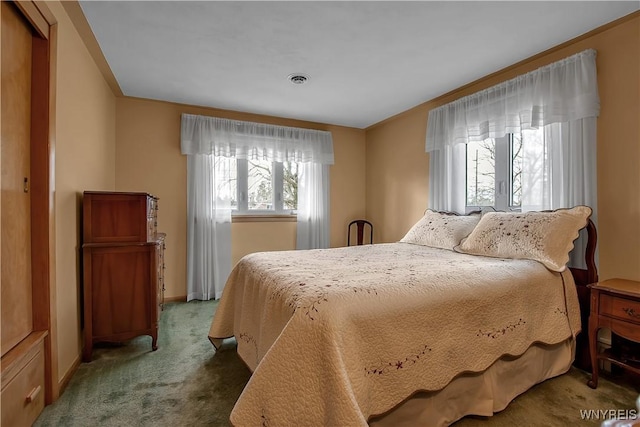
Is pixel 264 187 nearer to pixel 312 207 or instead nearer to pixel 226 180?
pixel 226 180

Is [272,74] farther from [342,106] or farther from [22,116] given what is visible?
[22,116]

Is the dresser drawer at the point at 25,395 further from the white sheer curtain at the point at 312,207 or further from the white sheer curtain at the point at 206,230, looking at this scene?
the white sheer curtain at the point at 312,207

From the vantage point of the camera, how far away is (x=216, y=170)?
3.82 metres

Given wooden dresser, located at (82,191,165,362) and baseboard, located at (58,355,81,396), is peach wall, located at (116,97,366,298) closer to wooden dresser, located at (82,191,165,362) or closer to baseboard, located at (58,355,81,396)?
wooden dresser, located at (82,191,165,362)

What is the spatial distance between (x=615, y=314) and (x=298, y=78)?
9.42 ft

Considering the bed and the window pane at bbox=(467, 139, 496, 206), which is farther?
the window pane at bbox=(467, 139, 496, 206)

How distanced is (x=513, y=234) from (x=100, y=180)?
11.3ft

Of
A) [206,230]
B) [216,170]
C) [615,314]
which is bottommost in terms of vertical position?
[615,314]

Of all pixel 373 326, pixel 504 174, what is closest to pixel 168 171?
pixel 373 326

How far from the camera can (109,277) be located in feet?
7.43

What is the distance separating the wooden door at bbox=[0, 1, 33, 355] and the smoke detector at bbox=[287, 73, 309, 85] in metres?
1.79

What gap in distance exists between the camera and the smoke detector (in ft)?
9.27

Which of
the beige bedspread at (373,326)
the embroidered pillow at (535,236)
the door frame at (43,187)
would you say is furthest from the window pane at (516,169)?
the door frame at (43,187)

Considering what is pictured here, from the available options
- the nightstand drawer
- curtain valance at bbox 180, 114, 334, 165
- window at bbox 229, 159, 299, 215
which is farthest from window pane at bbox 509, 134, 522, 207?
window at bbox 229, 159, 299, 215
